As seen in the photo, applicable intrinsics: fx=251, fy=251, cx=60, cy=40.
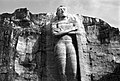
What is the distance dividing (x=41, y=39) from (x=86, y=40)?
6.42ft

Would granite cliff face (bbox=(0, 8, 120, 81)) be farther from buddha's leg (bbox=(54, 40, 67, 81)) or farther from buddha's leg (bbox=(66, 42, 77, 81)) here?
buddha's leg (bbox=(54, 40, 67, 81))

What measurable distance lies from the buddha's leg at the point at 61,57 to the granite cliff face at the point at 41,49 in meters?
0.39

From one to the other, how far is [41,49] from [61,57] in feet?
4.02

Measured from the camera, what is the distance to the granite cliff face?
10273mm

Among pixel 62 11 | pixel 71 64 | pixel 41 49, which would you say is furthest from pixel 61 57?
pixel 62 11

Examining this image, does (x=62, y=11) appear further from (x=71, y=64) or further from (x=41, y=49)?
(x=71, y=64)

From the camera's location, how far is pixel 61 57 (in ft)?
32.5

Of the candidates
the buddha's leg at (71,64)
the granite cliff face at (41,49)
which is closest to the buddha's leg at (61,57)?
the buddha's leg at (71,64)

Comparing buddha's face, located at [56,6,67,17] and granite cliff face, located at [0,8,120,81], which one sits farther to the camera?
buddha's face, located at [56,6,67,17]

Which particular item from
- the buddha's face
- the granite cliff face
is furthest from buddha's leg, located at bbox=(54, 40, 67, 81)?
the buddha's face

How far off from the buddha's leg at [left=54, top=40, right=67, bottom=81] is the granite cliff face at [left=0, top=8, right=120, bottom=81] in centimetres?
39

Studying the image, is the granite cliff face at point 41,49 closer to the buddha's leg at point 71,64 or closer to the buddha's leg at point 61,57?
the buddha's leg at point 71,64

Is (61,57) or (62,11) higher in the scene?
(62,11)

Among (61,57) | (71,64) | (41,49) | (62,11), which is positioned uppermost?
(62,11)
